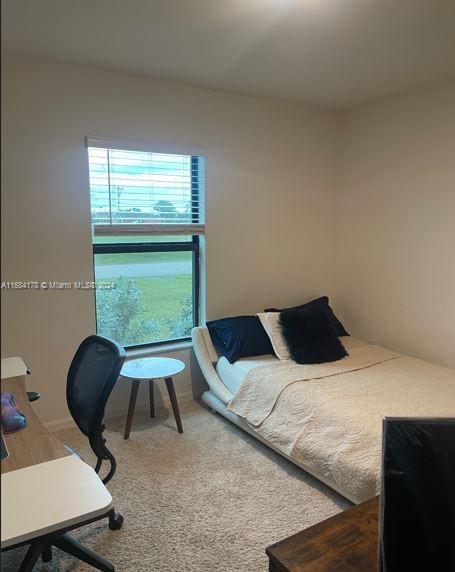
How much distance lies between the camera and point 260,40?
229 centimetres

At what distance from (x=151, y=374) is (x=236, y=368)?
24.5 inches

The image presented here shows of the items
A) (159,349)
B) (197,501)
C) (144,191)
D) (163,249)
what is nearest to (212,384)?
(159,349)

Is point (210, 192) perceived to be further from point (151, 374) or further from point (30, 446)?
point (30, 446)

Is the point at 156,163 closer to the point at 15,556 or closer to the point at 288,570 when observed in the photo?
the point at 15,556

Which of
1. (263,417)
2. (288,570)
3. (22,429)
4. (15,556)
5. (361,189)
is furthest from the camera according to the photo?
(361,189)

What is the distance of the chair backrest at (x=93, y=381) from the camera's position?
5.70 ft

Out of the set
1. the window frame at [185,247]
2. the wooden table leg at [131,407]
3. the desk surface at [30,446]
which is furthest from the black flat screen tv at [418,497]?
the window frame at [185,247]

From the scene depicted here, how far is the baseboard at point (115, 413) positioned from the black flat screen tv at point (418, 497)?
2.46m

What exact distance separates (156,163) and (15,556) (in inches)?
98.0

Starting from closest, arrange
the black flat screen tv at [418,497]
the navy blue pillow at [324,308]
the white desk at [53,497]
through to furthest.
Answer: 1. the black flat screen tv at [418,497]
2. the white desk at [53,497]
3. the navy blue pillow at [324,308]

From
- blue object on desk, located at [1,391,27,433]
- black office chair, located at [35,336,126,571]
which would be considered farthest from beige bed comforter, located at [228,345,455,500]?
blue object on desk, located at [1,391,27,433]

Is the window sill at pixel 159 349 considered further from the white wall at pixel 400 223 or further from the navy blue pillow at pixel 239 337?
the white wall at pixel 400 223

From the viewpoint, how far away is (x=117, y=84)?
2836 millimetres

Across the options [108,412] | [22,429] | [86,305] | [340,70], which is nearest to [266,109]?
[340,70]
